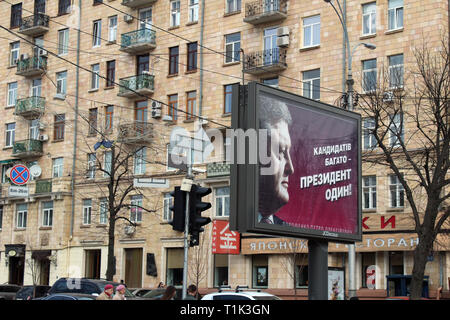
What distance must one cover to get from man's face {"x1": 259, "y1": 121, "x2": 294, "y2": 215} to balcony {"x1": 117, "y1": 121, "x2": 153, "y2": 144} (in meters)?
33.1

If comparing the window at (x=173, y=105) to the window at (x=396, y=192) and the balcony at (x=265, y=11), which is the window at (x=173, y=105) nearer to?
the balcony at (x=265, y=11)

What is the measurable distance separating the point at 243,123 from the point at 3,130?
153ft

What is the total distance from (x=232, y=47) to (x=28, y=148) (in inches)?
669

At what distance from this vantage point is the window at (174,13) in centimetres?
4525

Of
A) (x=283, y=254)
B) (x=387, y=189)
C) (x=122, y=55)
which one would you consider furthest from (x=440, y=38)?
(x=122, y=55)

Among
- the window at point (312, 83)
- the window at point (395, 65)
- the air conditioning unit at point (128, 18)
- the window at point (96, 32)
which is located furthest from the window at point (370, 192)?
the window at point (96, 32)

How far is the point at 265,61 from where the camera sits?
40.4 metres

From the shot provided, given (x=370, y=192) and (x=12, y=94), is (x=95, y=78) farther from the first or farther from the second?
(x=370, y=192)

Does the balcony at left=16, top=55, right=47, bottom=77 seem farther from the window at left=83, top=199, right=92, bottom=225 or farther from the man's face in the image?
the man's face

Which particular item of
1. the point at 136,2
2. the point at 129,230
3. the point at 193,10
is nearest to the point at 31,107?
the point at 136,2

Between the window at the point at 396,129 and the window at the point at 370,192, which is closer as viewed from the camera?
the window at the point at 396,129

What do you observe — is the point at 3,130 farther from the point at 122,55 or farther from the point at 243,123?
the point at 243,123

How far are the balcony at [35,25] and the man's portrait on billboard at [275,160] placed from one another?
43.1 meters

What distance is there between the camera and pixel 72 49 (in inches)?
1986
